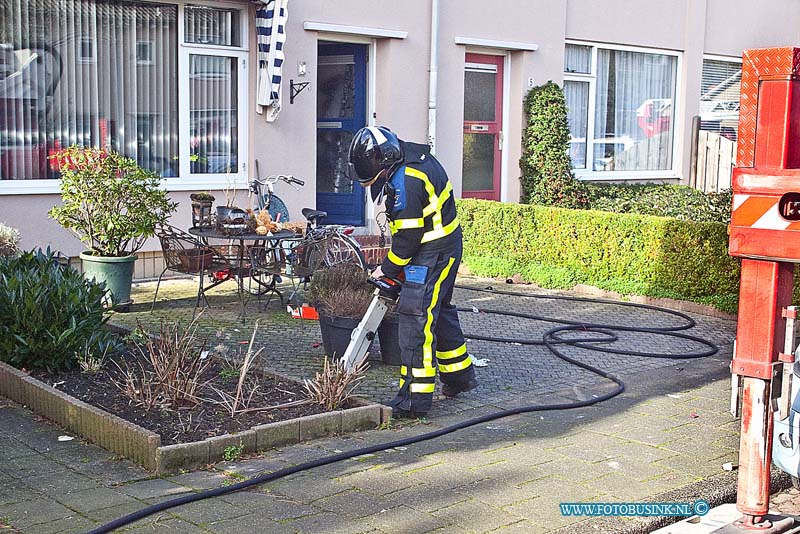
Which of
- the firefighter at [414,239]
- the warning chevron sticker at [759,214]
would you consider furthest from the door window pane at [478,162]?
the warning chevron sticker at [759,214]

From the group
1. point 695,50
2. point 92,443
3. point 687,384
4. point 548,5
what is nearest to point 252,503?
point 92,443

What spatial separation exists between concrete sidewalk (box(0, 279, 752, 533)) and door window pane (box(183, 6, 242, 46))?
563 centimetres

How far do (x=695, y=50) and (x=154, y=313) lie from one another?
39.2 ft

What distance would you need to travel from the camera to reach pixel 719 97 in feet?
61.7

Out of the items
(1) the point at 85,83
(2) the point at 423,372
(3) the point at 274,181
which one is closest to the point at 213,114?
(3) the point at 274,181

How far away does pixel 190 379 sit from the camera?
6.39m

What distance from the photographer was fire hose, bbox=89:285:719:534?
507 cm

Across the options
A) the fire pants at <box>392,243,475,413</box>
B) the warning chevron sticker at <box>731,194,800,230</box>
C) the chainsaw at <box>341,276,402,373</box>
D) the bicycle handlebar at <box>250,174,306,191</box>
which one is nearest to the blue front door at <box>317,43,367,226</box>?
the bicycle handlebar at <box>250,174,306,191</box>

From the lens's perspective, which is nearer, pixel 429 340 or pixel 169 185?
pixel 429 340

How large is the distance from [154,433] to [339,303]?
238cm

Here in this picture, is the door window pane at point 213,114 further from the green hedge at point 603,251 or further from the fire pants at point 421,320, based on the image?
the fire pants at point 421,320

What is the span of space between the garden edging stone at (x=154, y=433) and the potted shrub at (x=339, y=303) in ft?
4.19

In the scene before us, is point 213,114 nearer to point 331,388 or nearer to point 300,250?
point 300,250

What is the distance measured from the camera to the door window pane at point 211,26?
11.8m
